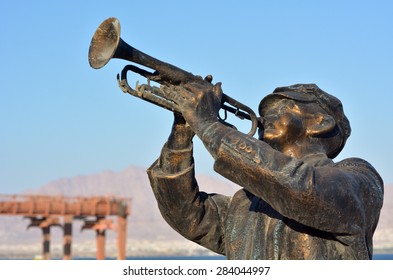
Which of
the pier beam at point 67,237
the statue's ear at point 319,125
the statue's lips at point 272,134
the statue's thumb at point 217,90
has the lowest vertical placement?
the pier beam at point 67,237

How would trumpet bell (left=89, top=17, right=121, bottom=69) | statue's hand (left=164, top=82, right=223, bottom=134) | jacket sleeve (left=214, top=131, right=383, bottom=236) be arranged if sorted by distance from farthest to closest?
trumpet bell (left=89, top=17, right=121, bottom=69), statue's hand (left=164, top=82, right=223, bottom=134), jacket sleeve (left=214, top=131, right=383, bottom=236)

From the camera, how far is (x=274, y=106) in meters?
5.77

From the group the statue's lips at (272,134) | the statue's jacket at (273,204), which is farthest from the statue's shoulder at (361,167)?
the statue's lips at (272,134)

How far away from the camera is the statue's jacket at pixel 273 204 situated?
499cm

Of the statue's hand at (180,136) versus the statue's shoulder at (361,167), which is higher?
the statue's hand at (180,136)

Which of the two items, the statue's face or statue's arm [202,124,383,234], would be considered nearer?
statue's arm [202,124,383,234]

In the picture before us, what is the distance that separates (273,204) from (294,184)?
0.57 ft

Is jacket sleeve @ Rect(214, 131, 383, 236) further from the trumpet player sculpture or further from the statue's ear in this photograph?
the statue's ear

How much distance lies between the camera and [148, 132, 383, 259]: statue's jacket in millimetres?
4992

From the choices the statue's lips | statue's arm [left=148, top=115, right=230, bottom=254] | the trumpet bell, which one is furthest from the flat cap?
the trumpet bell

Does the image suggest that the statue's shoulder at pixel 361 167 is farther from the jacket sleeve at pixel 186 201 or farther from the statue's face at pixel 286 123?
the jacket sleeve at pixel 186 201

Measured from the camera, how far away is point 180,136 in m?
5.71

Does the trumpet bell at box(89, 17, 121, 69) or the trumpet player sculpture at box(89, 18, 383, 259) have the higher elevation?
the trumpet bell at box(89, 17, 121, 69)
